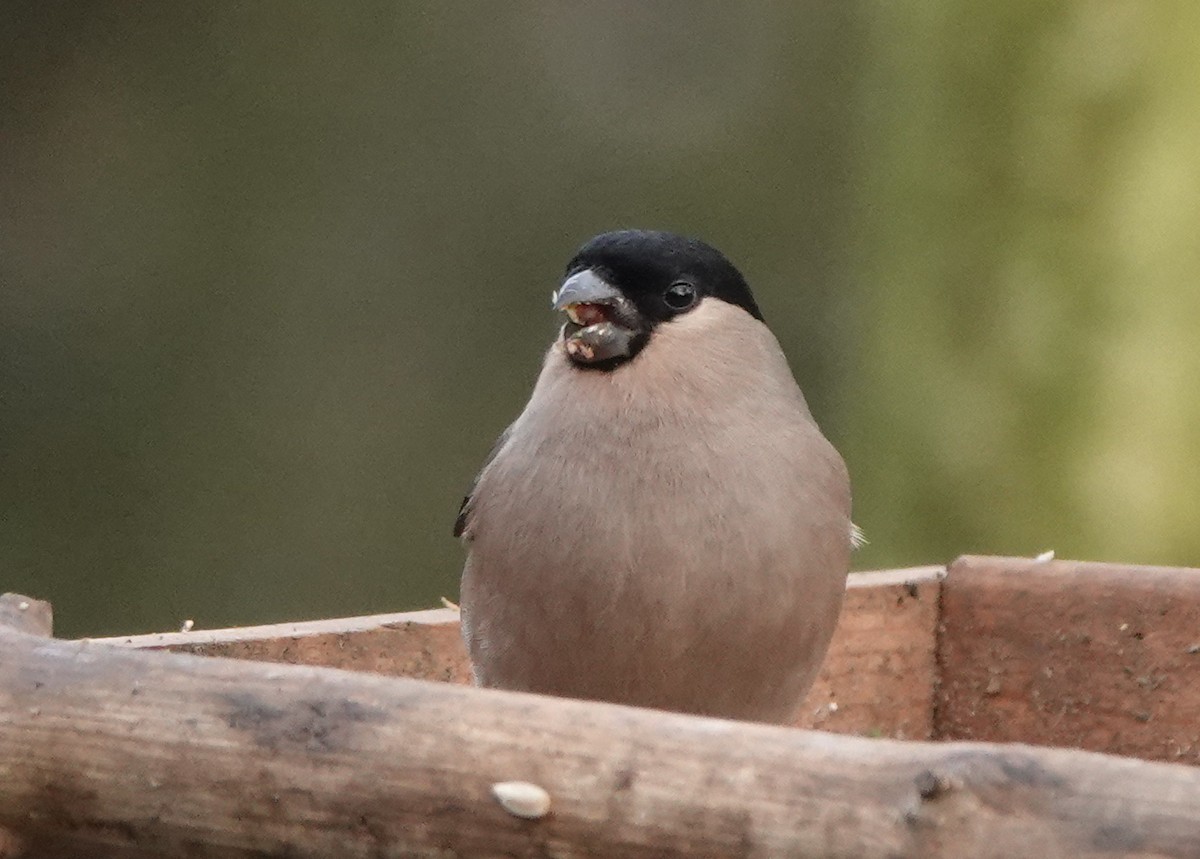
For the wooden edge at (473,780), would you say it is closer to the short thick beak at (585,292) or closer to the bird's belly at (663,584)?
the bird's belly at (663,584)

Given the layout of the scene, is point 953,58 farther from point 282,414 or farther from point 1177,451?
point 282,414

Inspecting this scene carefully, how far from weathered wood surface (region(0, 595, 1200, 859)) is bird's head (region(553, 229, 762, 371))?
2.26 ft

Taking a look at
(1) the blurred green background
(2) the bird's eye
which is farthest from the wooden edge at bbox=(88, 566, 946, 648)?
(1) the blurred green background

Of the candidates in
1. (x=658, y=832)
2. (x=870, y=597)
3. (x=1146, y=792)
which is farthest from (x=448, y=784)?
(x=870, y=597)

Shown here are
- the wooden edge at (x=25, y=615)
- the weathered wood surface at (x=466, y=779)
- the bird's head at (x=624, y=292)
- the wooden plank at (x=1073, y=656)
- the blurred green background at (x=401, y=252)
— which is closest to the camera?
the weathered wood surface at (x=466, y=779)

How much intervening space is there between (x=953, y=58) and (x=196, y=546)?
197cm

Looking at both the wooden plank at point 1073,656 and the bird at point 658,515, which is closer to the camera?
the bird at point 658,515

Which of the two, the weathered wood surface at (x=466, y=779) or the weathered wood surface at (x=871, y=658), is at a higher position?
the weathered wood surface at (x=466, y=779)

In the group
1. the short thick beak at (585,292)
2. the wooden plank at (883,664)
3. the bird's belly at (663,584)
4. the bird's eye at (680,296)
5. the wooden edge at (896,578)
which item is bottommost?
the wooden plank at (883,664)

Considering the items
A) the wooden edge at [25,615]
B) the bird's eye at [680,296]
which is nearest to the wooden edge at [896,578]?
the bird's eye at [680,296]

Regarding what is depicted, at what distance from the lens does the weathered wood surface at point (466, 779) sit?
37.1 inches

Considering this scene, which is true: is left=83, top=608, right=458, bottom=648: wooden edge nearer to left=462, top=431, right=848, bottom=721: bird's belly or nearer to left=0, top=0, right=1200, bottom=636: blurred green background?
left=462, top=431, right=848, bottom=721: bird's belly

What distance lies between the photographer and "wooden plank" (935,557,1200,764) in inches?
74.9

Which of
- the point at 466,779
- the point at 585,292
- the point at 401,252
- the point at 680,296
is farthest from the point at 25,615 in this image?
the point at 401,252
